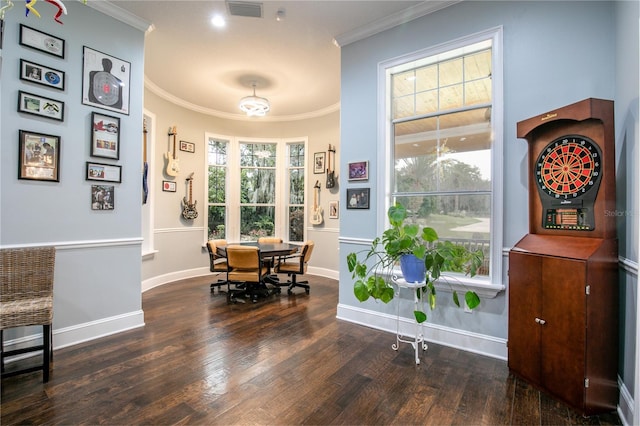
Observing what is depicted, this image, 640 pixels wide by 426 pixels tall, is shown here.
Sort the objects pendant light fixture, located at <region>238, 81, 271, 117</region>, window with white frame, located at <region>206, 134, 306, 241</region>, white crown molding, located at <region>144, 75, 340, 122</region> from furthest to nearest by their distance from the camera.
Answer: window with white frame, located at <region>206, 134, 306, 241</region> < white crown molding, located at <region>144, 75, 340, 122</region> < pendant light fixture, located at <region>238, 81, 271, 117</region>

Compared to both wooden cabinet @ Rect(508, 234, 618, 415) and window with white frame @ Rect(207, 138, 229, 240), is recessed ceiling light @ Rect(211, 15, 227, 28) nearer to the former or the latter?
window with white frame @ Rect(207, 138, 229, 240)

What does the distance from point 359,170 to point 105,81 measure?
2774mm

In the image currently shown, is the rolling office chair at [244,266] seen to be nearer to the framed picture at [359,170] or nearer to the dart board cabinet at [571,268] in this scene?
the framed picture at [359,170]

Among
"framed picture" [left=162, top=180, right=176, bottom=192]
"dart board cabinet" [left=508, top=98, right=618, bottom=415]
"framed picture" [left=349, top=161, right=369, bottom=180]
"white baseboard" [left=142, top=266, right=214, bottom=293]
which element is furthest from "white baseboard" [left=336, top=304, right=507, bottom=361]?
"framed picture" [left=162, top=180, right=176, bottom=192]

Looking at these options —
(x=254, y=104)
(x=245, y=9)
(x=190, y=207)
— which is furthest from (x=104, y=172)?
(x=190, y=207)

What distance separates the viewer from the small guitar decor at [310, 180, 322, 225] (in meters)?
6.06

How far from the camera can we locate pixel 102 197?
3020 millimetres

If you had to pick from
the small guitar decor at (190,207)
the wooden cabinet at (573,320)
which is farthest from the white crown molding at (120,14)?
the wooden cabinet at (573,320)

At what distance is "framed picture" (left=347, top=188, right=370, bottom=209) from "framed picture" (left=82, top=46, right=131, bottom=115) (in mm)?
2586

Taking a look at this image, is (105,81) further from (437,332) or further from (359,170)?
(437,332)

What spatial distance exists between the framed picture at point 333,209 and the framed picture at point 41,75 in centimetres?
423

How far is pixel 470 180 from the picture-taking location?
115 inches

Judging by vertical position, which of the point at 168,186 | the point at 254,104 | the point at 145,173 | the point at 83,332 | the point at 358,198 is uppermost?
the point at 254,104

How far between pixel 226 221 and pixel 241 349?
3920 millimetres
